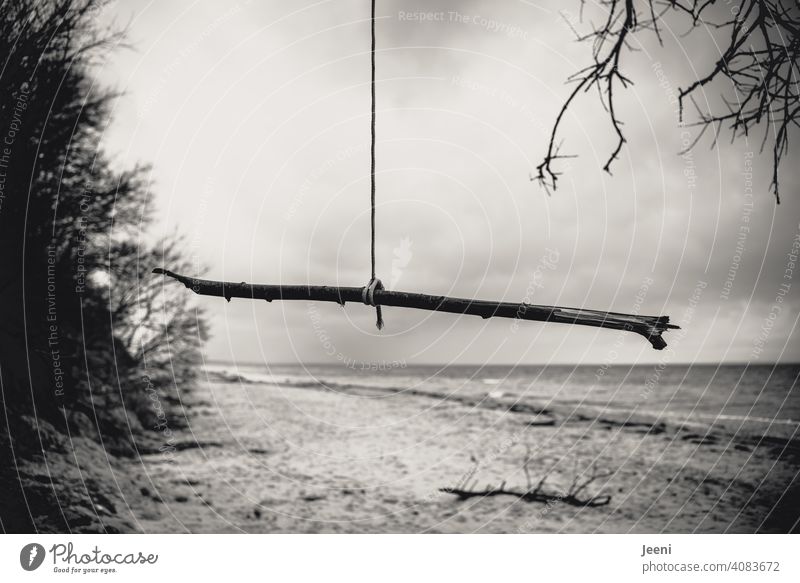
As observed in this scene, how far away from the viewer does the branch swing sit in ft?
2.45

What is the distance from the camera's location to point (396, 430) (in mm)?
8312

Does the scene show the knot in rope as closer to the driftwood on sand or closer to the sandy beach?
the sandy beach

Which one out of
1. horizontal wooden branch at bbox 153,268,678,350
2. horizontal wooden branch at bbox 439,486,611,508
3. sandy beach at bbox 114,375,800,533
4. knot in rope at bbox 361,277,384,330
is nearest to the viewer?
horizontal wooden branch at bbox 153,268,678,350

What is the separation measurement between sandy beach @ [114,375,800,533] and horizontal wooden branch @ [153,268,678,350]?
9.13 feet

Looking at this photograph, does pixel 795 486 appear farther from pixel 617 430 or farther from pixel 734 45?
pixel 734 45

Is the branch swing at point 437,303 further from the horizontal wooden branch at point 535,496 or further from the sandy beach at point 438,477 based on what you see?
the horizontal wooden branch at point 535,496

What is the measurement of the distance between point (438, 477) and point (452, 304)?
464 cm

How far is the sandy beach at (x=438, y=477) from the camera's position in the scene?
3.83 m

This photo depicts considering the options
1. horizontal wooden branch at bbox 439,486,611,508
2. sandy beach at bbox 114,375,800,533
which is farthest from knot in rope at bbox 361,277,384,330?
horizontal wooden branch at bbox 439,486,611,508

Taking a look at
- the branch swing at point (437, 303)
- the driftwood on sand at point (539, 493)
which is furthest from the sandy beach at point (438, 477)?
the branch swing at point (437, 303)

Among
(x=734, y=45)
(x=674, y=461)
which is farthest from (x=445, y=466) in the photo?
(x=734, y=45)

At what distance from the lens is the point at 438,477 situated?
16.6 ft

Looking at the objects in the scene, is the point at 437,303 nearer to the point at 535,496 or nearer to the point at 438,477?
the point at 535,496

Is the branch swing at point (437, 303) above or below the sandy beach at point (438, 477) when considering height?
above
